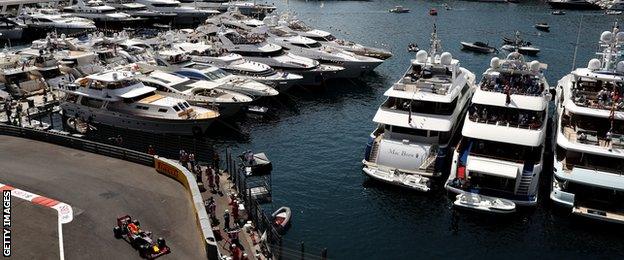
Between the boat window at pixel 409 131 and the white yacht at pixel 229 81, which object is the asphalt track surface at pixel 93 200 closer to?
the boat window at pixel 409 131

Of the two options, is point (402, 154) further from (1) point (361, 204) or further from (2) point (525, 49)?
(2) point (525, 49)

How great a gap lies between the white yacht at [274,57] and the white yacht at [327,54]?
2084 mm

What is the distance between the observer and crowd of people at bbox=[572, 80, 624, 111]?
46.4 metres

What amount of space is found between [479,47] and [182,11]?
272 ft

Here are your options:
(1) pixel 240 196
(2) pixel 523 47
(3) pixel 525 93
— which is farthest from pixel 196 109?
(2) pixel 523 47

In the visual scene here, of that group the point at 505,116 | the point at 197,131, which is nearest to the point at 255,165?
the point at 197,131

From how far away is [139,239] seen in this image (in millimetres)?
27828

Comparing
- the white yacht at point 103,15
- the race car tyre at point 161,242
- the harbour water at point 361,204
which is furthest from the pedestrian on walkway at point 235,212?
the white yacht at point 103,15

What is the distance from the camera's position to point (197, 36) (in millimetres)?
96375

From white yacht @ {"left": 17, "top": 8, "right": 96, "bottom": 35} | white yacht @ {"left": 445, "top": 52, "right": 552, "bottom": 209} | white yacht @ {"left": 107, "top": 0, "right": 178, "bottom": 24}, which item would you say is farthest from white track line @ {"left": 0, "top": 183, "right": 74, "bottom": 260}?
white yacht @ {"left": 107, "top": 0, "right": 178, "bottom": 24}

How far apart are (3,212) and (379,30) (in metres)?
116

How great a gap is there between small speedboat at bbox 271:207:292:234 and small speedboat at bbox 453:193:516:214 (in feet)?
43.3

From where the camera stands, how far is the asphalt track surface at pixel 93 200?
2789 cm

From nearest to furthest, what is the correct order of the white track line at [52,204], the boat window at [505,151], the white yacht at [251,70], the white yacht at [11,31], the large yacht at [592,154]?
the white track line at [52,204] < the large yacht at [592,154] < the boat window at [505,151] < the white yacht at [251,70] < the white yacht at [11,31]
